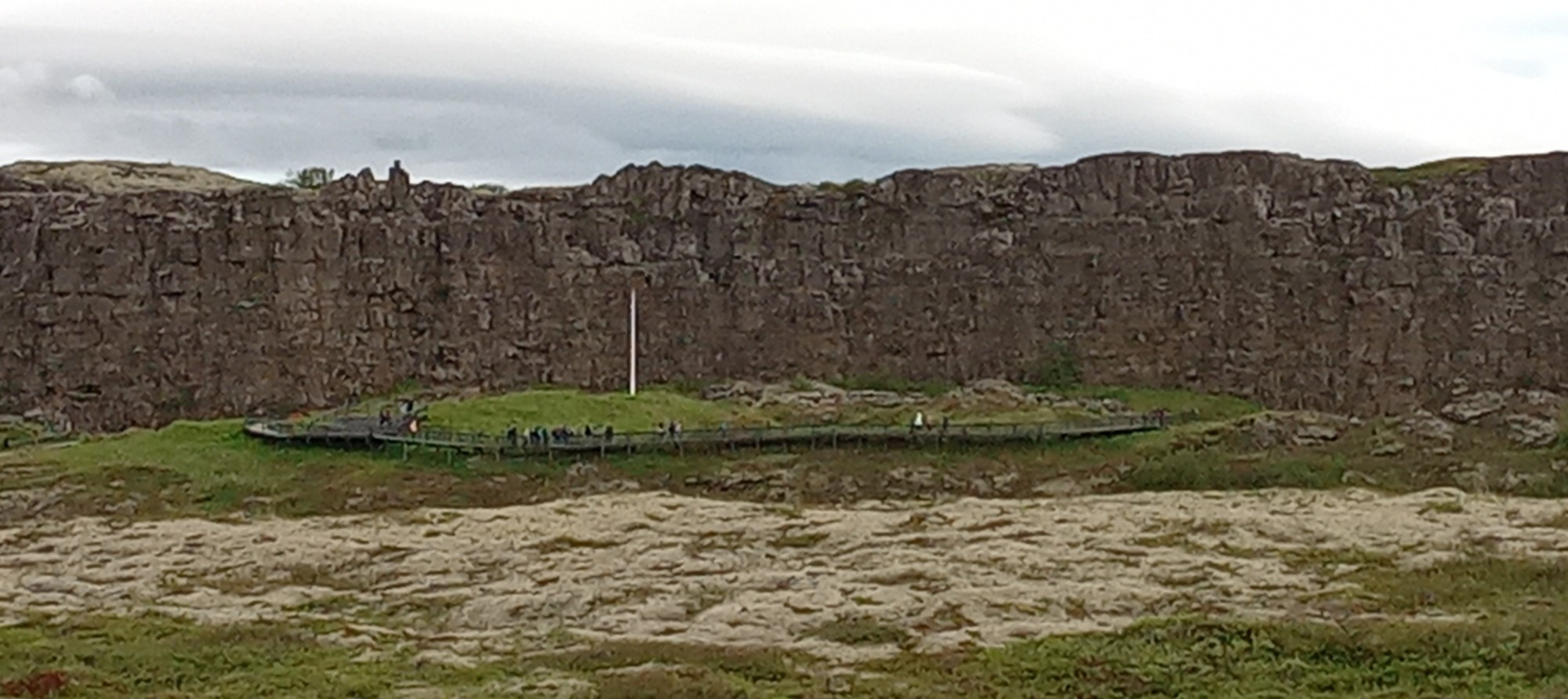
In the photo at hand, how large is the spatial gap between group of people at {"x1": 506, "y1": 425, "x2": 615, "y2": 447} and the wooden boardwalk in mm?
82

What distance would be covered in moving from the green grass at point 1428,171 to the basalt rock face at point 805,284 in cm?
85

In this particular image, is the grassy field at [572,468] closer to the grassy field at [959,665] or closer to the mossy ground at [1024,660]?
the mossy ground at [1024,660]

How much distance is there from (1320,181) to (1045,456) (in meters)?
31.8

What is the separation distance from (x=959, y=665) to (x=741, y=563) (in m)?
13.4

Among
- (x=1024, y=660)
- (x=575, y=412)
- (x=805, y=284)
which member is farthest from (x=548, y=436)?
(x=1024, y=660)

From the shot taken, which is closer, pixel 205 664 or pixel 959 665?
pixel 959 665

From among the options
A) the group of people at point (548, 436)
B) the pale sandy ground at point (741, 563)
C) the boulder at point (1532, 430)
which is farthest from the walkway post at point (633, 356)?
the boulder at point (1532, 430)

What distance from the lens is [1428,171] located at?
88438 mm

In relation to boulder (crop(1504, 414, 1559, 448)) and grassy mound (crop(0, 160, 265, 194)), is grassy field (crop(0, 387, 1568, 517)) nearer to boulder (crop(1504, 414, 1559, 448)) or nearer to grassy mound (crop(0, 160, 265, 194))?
boulder (crop(1504, 414, 1559, 448))

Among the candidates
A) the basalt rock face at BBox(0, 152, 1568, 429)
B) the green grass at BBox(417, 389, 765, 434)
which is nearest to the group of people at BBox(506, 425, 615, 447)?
the green grass at BBox(417, 389, 765, 434)

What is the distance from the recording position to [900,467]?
209 ft

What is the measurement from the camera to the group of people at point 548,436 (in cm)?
6381

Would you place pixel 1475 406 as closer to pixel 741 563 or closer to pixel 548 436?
pixel 548 436

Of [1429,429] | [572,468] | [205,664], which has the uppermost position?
[1429,429]
